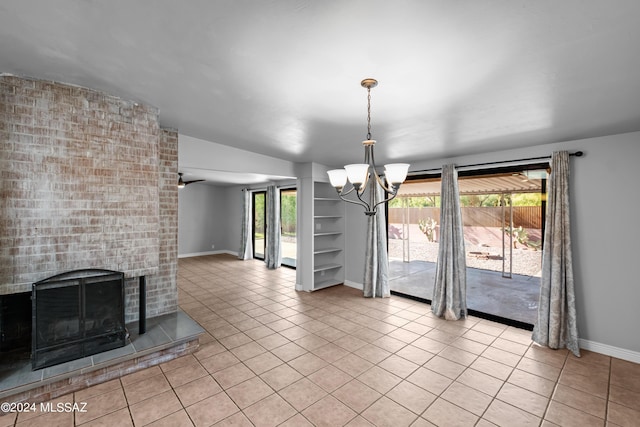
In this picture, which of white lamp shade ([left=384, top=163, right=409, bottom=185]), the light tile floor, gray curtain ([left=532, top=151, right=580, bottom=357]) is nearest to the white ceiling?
gray curtain ([left=532, top=151, right=580, bottom=357])

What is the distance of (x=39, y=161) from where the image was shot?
8.43ft

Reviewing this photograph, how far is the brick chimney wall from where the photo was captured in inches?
96.9

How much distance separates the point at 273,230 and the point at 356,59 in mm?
5929

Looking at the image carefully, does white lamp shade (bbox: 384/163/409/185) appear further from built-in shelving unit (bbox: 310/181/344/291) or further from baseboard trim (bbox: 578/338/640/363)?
built-in shelving unit (bbox: 310/181/344/291)

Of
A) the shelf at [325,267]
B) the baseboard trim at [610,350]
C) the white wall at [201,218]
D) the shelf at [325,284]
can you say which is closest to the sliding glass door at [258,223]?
the white wall at [201,218]

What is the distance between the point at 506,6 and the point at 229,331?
4041 millimetres

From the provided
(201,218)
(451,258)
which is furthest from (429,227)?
(201,218)

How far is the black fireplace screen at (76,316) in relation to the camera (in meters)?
2.52

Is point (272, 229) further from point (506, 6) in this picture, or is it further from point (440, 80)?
point (506, 6)

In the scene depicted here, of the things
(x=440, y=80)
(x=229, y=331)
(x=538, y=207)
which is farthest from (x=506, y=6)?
(x=229, y=331)

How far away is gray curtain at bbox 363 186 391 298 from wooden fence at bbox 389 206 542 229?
527mm

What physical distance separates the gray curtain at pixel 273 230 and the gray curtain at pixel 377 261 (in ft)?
9.71

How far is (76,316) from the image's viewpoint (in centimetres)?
270

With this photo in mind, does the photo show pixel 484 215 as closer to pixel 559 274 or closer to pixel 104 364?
pixel 559 274
